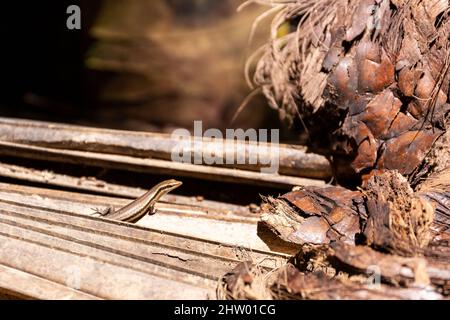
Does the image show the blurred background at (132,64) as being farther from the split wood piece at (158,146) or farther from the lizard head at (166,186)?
the lizard head at (166,186)

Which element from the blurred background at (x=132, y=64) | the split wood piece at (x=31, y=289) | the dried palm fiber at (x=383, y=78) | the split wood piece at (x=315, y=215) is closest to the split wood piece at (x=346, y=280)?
the split wood piece at (x=315, y=215)

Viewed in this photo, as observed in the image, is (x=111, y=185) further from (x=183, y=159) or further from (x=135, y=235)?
(x=135, y=235)

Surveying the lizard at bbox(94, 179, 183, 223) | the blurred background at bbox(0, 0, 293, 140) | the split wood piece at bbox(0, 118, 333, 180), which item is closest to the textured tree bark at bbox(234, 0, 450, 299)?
→ the split wood piece at bbox(0, 118, 333, 180)

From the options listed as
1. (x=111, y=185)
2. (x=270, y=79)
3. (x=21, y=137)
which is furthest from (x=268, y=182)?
(x=21, y=137)

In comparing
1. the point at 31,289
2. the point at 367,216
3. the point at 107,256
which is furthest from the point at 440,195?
the point at 31,289

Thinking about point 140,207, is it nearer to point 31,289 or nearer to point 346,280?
point 31,289
